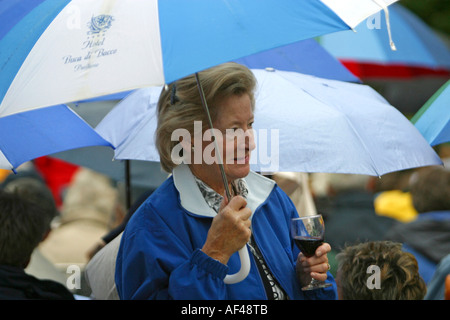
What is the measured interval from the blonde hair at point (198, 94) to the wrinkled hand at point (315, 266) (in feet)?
2.21

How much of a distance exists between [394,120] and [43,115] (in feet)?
6.22

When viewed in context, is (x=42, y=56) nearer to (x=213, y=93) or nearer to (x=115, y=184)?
(x=213, y=93)

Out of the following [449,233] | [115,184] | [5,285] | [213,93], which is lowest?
[115,184]

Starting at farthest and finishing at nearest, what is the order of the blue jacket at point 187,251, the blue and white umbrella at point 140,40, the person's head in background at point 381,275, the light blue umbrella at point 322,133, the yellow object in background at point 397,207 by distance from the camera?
1. the yellow object in background at point 397,207
2. the light blue umbrella at point 322,133
3. the person's head in background at point 381,275
4. the blue jacket at point 187,251
5. the blue and white umbrella at point 140,40

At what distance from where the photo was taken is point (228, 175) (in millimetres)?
2824

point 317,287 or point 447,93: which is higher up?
point 447,93

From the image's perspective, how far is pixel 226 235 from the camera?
2.54 meters

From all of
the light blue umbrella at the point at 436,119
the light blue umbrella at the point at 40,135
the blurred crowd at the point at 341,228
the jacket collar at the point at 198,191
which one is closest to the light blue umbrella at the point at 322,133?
the light blue umbrella at the point at 436,119

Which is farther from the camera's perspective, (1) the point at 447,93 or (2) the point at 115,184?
(2) the point at 115,184

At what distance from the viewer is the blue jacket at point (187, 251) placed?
2.53 metres

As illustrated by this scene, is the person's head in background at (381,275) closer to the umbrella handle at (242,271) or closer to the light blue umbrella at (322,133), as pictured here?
the light blue umbrella at (322,133)

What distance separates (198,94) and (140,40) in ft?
1.58
